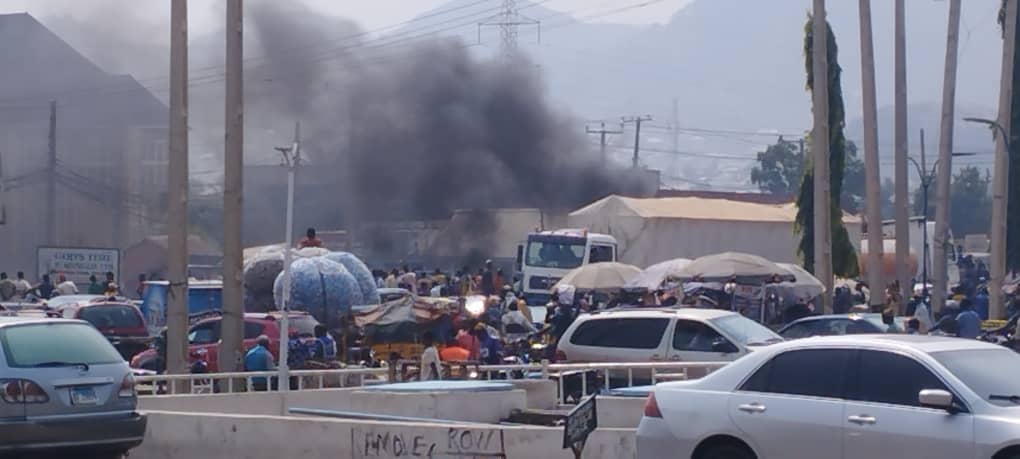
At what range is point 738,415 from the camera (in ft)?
37.1

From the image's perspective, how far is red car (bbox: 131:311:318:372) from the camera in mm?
23812

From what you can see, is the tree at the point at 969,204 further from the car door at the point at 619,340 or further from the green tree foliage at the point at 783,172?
the car door at the point at 619,340

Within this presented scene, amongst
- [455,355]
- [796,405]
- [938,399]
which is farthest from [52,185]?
[938,399]

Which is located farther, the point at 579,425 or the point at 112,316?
the point at 112,316

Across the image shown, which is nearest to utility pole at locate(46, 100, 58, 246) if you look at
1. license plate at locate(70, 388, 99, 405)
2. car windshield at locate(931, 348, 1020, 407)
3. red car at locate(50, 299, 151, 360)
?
red car at locate(50, 299, 151, 360)

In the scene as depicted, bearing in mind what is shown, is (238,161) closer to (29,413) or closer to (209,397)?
(209,397)

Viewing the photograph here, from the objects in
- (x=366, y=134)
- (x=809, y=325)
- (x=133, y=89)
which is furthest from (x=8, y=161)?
(x=809, y=325)

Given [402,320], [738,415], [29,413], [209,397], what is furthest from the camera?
[402,320]

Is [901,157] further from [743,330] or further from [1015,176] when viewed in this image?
[743,330]

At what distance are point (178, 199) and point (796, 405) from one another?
9.77 metres

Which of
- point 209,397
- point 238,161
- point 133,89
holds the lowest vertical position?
point 209,397

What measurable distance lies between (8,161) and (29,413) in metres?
49.4

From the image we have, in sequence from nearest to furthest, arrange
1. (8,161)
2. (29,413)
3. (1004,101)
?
1. (29,413)
2. (1004,101)
3. (8,161)

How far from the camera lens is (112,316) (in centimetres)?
2834
